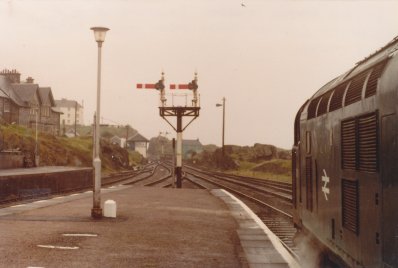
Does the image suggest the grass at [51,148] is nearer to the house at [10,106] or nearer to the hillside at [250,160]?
the house at [10,106]

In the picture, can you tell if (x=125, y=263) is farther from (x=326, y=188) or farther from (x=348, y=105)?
(x=348, y=105)

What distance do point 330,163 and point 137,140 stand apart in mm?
144490

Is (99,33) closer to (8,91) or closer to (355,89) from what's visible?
(355,89)

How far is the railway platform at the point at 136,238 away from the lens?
395 inches

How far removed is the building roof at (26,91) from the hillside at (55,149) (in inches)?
322

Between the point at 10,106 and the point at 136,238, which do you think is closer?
the point at 136,238

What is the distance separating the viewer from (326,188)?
8.47m

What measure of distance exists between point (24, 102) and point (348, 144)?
66.1m

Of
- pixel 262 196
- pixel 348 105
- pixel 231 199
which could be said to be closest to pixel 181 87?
pixel 262 196

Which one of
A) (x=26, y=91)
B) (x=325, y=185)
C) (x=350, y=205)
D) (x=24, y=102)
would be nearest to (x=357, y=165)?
(x=350, y=205)

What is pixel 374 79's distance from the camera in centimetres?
630

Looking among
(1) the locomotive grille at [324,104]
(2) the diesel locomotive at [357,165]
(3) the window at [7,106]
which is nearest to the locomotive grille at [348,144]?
(2) the diesel locomotive at [357,165]

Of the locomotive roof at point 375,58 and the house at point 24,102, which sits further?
the house at point 24,102

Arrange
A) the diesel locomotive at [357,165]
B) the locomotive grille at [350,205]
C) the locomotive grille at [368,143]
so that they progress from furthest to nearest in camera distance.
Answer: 1. the locomotive grille at [350,205]
2. the locomotive grille at [368,143]
3. the diesel locomotive at [357,165]
